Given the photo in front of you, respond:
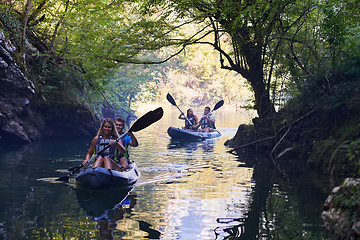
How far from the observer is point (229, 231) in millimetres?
3949

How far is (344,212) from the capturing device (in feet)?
12.6

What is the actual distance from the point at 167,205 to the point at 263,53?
6344 millimetres

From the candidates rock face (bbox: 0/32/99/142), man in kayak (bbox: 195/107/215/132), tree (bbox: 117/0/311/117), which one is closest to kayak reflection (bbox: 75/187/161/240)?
tree (bbox: 117/0/311/117)

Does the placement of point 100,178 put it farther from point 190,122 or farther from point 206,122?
point 206,122

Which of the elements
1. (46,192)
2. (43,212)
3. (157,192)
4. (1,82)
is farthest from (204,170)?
(1,82)

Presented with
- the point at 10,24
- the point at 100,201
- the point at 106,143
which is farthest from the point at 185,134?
the point at 100,201

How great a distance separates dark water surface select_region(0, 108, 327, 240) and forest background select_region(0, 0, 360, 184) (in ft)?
3.85

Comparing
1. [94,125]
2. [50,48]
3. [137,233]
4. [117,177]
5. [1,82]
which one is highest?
[50,48]

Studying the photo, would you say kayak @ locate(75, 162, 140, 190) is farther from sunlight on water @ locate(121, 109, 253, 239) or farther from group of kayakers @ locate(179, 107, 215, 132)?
group of kayakers @ locate(179, 107, 215, 132)

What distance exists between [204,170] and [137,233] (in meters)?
4.15

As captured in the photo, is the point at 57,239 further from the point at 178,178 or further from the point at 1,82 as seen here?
the point at 1,82

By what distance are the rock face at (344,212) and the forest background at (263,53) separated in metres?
1.29

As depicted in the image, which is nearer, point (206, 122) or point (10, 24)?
point (10, 24)

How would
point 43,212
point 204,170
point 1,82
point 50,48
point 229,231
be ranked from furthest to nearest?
point 50,48 → point 1,82 → point 204,170 → point 43,212 → point 229,231
